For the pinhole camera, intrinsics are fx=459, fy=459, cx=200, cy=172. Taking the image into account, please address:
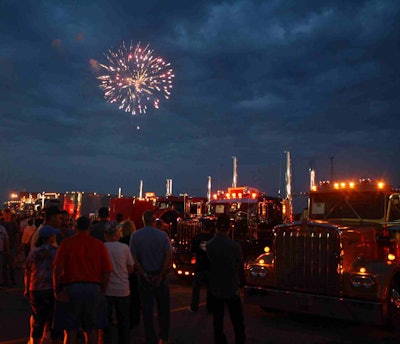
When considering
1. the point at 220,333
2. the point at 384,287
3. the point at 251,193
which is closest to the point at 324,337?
the point at 384,287

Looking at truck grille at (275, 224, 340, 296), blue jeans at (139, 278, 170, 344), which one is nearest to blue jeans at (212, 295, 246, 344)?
blue jeans at (139, 278, 170, 344)

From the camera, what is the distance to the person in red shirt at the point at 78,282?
5242 millimetres

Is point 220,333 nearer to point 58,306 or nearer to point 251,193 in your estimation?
point 58,306

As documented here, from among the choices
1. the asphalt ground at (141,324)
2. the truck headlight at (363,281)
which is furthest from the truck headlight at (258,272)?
the truck headlight at (363,281)

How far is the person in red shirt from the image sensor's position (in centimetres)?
524

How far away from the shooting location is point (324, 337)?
7758 mm

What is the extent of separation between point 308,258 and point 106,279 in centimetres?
431

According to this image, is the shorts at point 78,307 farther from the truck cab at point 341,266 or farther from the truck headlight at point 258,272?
the truck headlight at point 258,272

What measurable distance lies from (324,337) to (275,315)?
1661 millimetres

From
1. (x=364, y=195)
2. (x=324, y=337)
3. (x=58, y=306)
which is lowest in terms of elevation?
(x=324, y=337)

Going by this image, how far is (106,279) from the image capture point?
17.9 ft

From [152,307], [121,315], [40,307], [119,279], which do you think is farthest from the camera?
Answer: [152,307]

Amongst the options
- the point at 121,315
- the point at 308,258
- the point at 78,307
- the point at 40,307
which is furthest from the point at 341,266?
the point at 40,307

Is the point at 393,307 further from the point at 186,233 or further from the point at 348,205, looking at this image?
the point at 186,233
